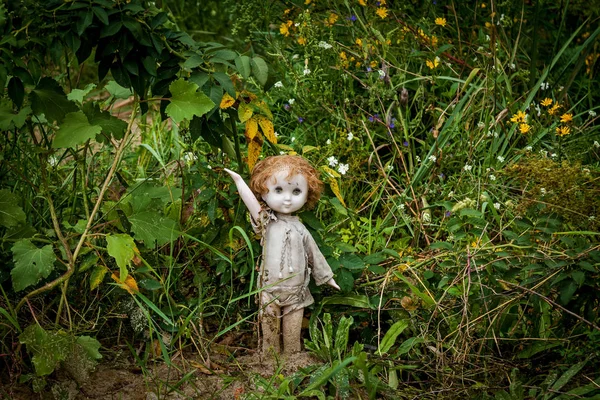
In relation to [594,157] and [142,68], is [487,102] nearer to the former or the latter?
[594,157]

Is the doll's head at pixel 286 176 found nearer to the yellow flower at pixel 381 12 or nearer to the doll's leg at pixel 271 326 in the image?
the doll's leg at pixel 271 326

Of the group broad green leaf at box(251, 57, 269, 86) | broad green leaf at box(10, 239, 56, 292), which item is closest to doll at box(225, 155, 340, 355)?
broad green leaf at box(251, 57, 269, 86)

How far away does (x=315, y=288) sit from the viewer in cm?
320

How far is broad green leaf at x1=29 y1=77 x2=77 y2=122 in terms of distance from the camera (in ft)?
9.29

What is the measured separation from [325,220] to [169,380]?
1242mm

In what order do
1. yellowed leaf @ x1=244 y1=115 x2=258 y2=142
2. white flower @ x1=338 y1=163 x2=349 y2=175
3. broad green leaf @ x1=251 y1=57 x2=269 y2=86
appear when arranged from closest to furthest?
broad green leaf @ x1=251 y1=57 x2=269 y2=86 < yellowed leaf @ x1=244 y1=115 x2=258 y2=142 < white flower @ x1=338 y1=163 x2=349 y2=175

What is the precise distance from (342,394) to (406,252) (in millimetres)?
1010

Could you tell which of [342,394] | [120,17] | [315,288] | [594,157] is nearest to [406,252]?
[315,288]

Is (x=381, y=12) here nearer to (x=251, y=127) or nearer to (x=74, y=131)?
(x=251, y=127)

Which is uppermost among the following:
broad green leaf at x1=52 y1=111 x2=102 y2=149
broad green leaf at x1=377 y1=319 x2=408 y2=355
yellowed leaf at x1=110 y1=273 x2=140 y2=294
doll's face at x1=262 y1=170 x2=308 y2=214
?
broad green leaf at x1=52 y1=111 x2=102 y2=149

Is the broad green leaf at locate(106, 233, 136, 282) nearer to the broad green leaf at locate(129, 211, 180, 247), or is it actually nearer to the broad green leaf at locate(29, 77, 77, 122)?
the broad green leaf at locate(129, 211, 180, 247)

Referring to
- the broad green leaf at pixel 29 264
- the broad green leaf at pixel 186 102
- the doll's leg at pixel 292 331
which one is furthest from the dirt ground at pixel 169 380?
the broad green leaf at pixel 186 102

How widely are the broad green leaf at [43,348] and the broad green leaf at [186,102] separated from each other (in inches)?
34.3

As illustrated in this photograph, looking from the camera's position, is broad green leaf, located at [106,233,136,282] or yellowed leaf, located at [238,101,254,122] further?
yellowed leaf, located at [238,101,254,122]
